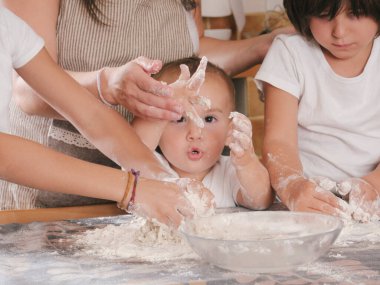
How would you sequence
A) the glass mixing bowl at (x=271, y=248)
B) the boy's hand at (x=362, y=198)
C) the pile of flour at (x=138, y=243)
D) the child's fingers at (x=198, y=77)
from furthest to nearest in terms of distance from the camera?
the child's fingers at (x=198, y=77)
the boy's hand at (x=362, y=198)
the pile of flour at (x=138, y=243)
the glass mixing bowl at (x=271, y=248)

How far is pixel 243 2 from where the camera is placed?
10.5 feet

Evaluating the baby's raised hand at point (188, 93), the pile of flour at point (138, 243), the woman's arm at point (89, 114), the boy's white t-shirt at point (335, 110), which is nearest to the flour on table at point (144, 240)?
the pile of flour at point (138, 243)

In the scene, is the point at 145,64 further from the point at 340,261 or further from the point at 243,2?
the point at 243,2

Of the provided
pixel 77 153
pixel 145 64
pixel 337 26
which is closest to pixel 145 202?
pixel 145 64

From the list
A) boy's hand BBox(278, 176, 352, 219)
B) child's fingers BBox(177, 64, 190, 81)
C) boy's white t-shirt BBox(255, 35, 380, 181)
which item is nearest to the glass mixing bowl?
boy's hand BBox(278, 176, 352, 219)

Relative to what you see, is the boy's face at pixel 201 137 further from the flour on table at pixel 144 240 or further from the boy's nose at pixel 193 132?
the flour on table at pixel 144 240

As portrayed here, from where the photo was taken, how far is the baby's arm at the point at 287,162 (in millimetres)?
→ 1387

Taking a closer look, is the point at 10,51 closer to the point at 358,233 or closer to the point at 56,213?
the point at 56,213

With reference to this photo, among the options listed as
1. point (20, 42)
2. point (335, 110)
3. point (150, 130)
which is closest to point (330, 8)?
point (335, 110)

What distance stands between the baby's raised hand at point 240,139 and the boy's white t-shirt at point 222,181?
0.12 metres

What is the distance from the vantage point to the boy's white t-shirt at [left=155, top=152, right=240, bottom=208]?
1645 millimetres

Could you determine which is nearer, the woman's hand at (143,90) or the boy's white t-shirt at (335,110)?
the woman's hand at (143,90)

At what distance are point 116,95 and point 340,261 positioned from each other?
28.3 inches

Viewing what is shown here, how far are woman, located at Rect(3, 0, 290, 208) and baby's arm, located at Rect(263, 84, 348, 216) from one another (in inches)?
11.5
